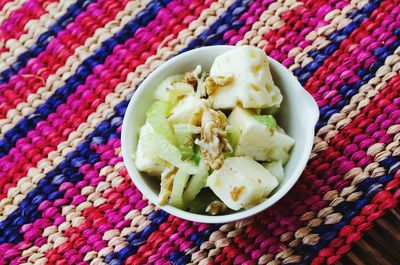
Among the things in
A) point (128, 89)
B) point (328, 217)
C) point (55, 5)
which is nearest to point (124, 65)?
point (128, 89)

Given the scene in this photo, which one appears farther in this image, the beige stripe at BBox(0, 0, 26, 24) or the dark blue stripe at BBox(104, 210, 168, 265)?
Answer: the beige stripe at BBox(0, 0, 26, 24)

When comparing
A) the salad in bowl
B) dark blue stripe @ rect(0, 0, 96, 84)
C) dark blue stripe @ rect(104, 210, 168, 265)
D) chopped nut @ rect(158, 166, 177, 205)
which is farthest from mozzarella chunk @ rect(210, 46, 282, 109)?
dark blue stripe @ rect(0, 0, 96, 84)

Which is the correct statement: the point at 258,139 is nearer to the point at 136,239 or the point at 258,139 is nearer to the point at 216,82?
the point at 216,82

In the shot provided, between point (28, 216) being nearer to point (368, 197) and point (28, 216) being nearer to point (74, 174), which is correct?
point (74, 174)

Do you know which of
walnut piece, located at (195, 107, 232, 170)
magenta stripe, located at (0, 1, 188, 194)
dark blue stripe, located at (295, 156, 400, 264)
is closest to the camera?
walnut piece, located at (195, 107, 232, 170)

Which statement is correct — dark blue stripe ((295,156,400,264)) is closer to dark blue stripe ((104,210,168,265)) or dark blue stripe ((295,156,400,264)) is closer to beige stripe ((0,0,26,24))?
dark blue stripe ((104,210,168,265))

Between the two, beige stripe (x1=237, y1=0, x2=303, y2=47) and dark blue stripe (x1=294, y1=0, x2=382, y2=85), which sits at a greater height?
beige stripe (x1=237, y1=0, x2=303, y2=47)

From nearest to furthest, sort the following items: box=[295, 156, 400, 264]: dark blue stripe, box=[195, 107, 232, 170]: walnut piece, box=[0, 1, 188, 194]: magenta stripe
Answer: box=[195, 107, 232, 170]: walnut piece
box=[295, 156, 400, 264]: dark blue stripe
box=[0, 1, 188, 194]: magenta stripe

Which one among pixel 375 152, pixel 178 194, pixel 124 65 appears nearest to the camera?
pixel 178 194
